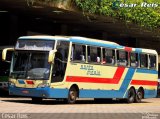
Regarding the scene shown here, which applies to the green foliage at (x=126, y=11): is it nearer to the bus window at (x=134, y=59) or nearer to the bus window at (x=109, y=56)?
the bus window at (x=134, y=59)

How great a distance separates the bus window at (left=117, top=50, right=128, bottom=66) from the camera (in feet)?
93.0

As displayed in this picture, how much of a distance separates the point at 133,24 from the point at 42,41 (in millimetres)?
17478

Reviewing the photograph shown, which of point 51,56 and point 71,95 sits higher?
point 51,56

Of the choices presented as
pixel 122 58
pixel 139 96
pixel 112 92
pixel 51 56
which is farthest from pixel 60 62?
pixel 139 96

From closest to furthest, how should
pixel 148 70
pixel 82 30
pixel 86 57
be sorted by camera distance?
pixel 86 57 → pixel 148 70 → pixel 82 30

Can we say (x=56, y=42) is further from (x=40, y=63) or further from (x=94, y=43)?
(x=94, y=43)

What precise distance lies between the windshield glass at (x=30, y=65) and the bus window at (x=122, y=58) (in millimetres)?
6171

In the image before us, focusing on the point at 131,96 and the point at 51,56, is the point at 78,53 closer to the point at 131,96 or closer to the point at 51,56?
the point at 51,56

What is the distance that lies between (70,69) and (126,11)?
14664mm

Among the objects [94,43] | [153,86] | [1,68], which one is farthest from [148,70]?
[1,68]

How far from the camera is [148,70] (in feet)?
103

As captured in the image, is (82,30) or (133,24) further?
(82,30)

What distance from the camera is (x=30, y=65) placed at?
2344 centimetres

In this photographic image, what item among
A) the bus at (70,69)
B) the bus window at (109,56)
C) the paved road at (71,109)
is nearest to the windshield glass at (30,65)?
the bus at (70,69)
